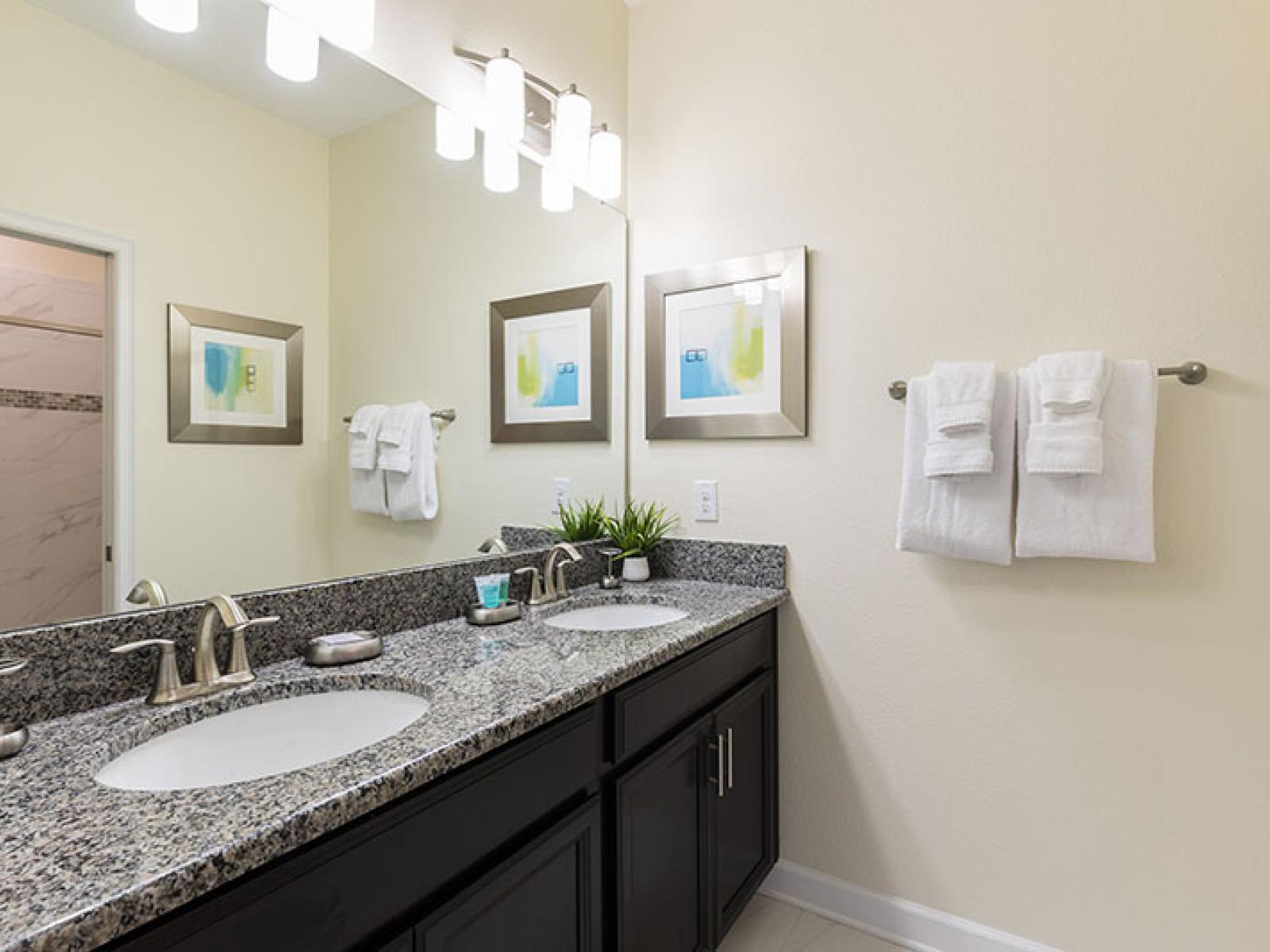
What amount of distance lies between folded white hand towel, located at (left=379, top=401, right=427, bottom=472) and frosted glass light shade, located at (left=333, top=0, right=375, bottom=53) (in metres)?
0.73

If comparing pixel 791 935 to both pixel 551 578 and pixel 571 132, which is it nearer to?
Answer: pixel 551 578

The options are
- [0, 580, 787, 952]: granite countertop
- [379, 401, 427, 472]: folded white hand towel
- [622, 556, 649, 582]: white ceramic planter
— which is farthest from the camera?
[622, 556, 649, 582]: white ceramic planter

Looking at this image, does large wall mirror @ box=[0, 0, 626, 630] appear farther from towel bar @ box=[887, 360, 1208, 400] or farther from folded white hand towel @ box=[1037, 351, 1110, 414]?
towel bar @ box=[887, 360, 1208, 400]

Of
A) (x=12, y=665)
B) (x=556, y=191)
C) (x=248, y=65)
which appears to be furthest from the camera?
(x=556, y=191)

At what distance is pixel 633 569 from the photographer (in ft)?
6.59

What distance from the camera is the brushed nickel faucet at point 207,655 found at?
98cm

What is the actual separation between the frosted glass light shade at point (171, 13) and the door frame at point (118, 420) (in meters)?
0.37

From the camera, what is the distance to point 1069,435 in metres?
1.37

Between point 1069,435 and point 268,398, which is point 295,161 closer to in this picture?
point 268,398

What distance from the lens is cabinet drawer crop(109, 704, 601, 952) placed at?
0.62 metres

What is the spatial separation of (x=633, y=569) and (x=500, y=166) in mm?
1178

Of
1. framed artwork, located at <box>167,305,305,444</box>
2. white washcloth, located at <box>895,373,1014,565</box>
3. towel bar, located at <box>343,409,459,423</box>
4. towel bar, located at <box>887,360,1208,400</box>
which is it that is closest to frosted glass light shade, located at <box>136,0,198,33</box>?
framed artwork, located at <box>167,305,305,444</box>

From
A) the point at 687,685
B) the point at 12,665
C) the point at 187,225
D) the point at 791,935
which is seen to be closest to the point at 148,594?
the point at 12,665

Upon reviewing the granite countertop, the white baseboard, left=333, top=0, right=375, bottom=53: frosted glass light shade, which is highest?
left=333, top=0, right=375, bottom=53: frosted glass light shade
